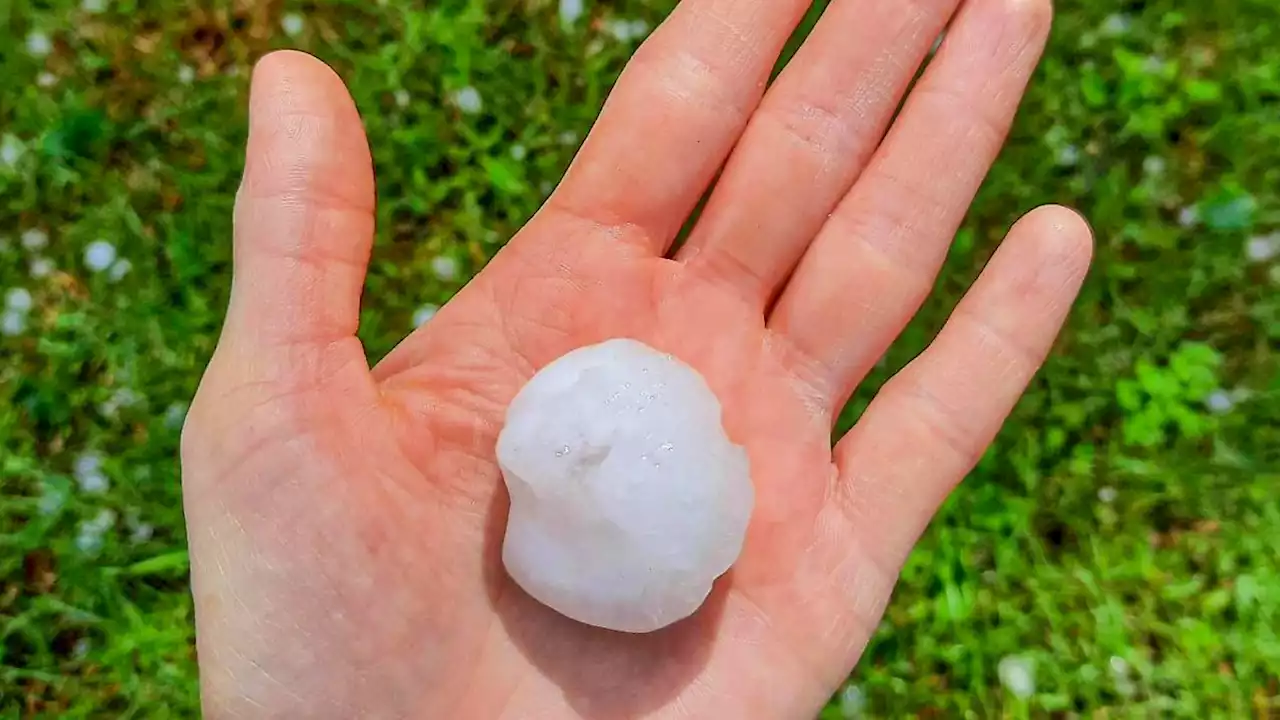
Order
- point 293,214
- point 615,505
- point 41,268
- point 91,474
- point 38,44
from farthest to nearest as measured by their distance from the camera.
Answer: point 38,44, point 41,268, point 91,474, point 615,505, point 293,214

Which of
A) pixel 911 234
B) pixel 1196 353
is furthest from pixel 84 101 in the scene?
pixel 1196 353

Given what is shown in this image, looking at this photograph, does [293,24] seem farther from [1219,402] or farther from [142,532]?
[1219,402]

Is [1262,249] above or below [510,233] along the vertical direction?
above

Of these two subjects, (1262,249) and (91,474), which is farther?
(1262,249)

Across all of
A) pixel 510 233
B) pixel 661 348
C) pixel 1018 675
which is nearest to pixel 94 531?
pixel 510 233

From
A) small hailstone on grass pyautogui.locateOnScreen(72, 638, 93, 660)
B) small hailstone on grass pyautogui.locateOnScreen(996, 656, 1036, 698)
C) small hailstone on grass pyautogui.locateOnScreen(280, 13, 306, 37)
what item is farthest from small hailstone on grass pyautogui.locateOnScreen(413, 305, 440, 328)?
small hailstone on grass pyautogui.locateOnScreen(996, 656, 1036, 698)

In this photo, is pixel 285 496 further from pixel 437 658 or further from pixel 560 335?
pixel 560 335

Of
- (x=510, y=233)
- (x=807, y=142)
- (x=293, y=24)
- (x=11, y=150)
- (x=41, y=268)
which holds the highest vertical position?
(x=807, y=142)
